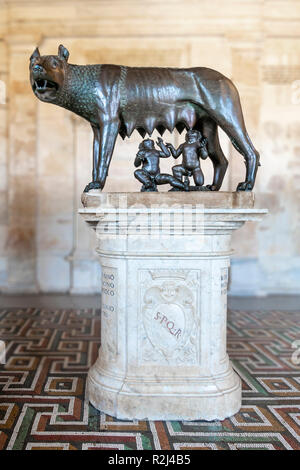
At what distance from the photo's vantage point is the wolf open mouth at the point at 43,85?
281 cm

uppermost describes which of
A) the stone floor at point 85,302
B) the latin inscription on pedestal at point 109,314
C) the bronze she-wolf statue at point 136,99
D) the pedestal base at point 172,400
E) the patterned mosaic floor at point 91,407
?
the bronze she-wolf statue at point 136,99

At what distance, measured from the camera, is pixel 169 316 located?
2781 millimetres

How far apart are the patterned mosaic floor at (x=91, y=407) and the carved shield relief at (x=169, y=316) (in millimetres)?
450

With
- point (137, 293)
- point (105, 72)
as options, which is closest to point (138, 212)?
point (137, 293)

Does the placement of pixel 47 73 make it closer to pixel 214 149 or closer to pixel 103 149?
pixel 103 149

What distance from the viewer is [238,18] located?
6902 mm

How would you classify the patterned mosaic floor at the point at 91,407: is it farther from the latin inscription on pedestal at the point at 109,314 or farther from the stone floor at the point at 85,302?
the stone floor at the point at 85,302

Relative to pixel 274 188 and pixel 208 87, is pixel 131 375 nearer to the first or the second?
pixel 208 87

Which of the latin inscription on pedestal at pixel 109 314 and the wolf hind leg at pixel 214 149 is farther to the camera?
the wolf hind leg at pixel 214 149

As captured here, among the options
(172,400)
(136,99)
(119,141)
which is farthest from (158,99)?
(119,141)

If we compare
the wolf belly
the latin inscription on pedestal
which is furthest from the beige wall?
the latin inscription on pedestal

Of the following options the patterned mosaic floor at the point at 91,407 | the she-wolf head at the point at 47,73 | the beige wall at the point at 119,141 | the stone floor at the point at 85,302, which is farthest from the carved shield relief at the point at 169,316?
the beige wall at the point at 119,141

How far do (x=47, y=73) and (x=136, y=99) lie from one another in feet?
2.07

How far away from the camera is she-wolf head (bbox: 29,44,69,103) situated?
109 inches
